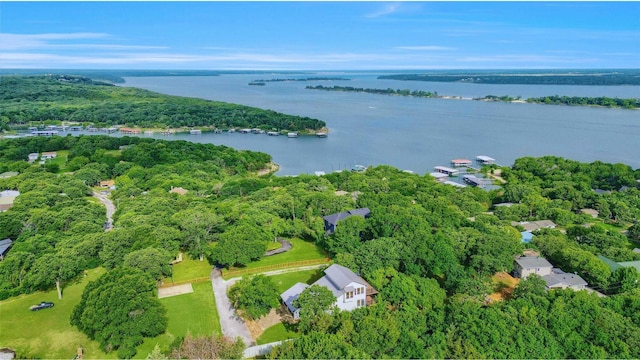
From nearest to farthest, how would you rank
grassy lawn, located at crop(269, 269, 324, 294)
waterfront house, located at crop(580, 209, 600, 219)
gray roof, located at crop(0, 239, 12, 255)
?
grassy lawn, located at crop(269, 269, 324, 294) → gray roof, located at crop(0, 239, 12, 255) → waterfront house, located at crop(580, 209, 600, 219)

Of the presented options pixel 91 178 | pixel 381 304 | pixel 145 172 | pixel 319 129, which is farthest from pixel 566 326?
pixel 319 129

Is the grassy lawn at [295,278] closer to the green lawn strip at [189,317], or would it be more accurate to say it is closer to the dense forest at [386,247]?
the dense forest at [386,247]

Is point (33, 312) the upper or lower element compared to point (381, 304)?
lower

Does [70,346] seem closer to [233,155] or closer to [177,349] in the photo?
[177,349]

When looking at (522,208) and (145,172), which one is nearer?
(522,208)

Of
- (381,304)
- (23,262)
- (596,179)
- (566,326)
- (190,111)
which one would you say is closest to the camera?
(566,326)

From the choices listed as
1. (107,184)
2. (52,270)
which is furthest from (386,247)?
(107,184)

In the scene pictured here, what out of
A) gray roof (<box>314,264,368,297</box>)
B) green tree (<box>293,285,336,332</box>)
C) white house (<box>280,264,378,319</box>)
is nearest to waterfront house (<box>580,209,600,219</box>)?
white house (<box>280,264,378,319</box>)

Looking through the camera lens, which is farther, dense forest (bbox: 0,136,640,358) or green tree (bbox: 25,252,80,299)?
green tree (bbox: 25,252,80,299)

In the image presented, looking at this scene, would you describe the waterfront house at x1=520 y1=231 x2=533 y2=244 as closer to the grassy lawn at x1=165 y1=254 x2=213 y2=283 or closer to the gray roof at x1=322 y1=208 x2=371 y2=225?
the gray roof at x1=322 y1=208 x2=371 y2=225
